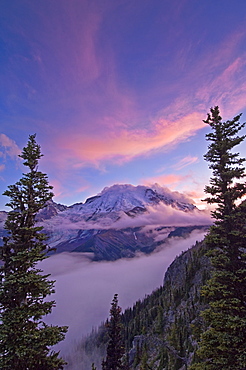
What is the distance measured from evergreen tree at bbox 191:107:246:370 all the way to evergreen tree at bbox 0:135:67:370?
1010 cm

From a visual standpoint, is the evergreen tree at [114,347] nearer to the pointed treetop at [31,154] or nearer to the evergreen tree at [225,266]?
the evergreen tree at [225,266]

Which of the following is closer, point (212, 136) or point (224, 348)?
point (224, 348)

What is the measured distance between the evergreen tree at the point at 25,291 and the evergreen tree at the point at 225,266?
10100 millimetres

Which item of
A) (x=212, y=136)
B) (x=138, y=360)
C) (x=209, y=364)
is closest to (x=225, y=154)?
(x=212, y=136)

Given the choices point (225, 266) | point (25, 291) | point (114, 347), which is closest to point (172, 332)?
point (114, 347)

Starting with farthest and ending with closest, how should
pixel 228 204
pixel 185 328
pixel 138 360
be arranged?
1. pixel 138 360
2. pixel 185 328
3. pixel 228 204

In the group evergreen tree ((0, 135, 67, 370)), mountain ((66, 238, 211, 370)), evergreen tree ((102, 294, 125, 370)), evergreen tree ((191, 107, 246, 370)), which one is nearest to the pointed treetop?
evergreen tree ((0, 135, 67, 370))

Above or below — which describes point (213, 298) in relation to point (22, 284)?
below

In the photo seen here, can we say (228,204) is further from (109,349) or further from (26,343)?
(109,349)

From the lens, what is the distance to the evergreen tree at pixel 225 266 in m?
12.1

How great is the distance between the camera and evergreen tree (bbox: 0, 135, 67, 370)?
1141 cm

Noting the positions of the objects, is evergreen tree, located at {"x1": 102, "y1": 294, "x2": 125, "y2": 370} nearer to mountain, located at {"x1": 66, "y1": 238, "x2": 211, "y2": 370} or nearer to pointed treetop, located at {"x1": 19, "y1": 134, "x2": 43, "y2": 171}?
pointed treetop, located at {"x1": 19, "y1": 134, "x2": 43, "y2": 171}

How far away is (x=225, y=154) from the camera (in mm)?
15742

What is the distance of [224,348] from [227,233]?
7.10m
